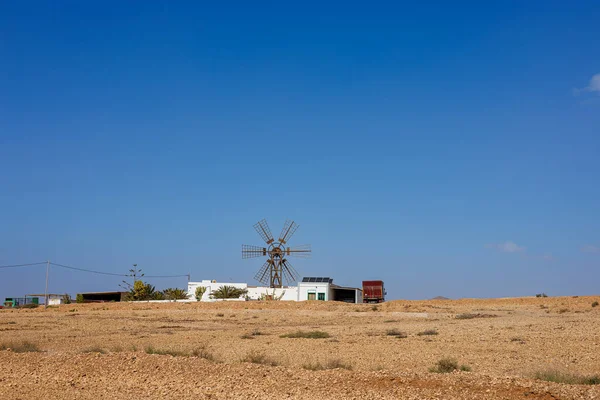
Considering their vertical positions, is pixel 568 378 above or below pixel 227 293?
below

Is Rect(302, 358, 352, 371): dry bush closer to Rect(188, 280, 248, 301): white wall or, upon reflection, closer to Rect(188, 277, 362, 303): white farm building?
Rect(188, 277, 362, 303): white farm building

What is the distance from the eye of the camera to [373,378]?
13242 mm

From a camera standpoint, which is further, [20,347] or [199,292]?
[199,292]

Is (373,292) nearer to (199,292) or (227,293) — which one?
(227,293)

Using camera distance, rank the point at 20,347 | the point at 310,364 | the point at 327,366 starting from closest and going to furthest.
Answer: the point at 327,366, the point at 310,364, the point at 20,347

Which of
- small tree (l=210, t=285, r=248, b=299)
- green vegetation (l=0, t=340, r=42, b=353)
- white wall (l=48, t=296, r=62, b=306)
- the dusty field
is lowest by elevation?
the dusty field

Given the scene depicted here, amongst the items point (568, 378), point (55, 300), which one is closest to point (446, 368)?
point (568, 378)

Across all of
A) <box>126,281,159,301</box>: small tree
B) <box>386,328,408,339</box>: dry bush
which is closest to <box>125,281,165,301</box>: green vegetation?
<box>126,281,159,301</box>: small tree

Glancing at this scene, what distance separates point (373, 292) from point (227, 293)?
1739 centimetres

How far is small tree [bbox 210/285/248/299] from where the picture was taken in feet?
235

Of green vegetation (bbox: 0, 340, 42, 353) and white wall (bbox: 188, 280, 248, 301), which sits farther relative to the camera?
white wall (bbox: 188, 280, 248, 301)

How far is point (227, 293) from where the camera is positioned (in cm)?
7200

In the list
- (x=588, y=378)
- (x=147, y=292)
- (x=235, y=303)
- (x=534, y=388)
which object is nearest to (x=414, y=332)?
(x=588, y=378)

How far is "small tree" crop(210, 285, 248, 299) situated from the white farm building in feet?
2.04
